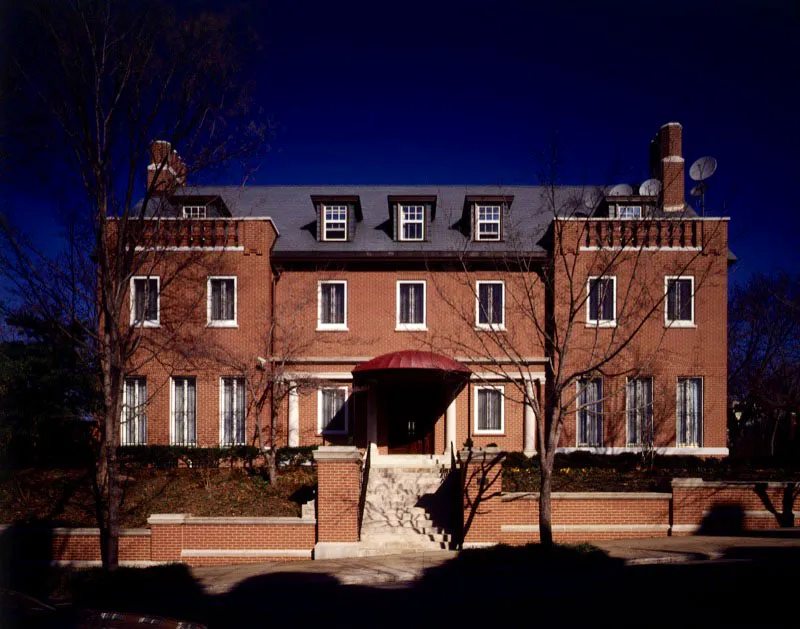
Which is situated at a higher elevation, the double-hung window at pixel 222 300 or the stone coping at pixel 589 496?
the double-hung window at pixel 222 300

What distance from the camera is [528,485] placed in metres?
15.8

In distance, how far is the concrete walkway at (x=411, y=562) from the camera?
1211 centimetres

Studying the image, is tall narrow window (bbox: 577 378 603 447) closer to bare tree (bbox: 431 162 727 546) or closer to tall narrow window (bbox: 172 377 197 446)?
bare tree (bbox: 431 162 727 546)

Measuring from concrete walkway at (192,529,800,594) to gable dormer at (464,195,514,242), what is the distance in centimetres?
1182

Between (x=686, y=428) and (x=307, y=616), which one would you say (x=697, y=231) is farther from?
(x=307, y=616)

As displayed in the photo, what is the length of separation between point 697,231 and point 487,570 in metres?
14.2

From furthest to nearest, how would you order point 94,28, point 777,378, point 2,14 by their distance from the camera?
point 777,378
point 94,28
point 2,14

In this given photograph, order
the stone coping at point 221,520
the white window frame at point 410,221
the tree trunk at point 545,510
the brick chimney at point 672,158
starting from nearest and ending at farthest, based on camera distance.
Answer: the tree trunk at point 545,510, the stone coping at point 221,520, the white window frame at point 410,221, the brick chimney at point 672,158

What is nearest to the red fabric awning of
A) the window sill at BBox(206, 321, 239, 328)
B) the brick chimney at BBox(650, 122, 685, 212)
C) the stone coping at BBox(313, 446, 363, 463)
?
the window sill at BBox(206, 321, 239, 328)

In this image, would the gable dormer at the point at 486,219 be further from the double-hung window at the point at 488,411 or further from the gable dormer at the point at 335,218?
the double-hung window at the point at 488,411

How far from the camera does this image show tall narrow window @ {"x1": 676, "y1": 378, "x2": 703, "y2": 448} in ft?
68.6

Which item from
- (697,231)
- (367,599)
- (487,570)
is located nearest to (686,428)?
(697,231)

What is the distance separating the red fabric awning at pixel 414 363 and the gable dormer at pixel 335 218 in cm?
573

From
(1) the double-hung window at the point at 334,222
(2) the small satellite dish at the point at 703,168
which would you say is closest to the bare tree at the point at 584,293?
(2) the small satellite dish at the point at 703,168
